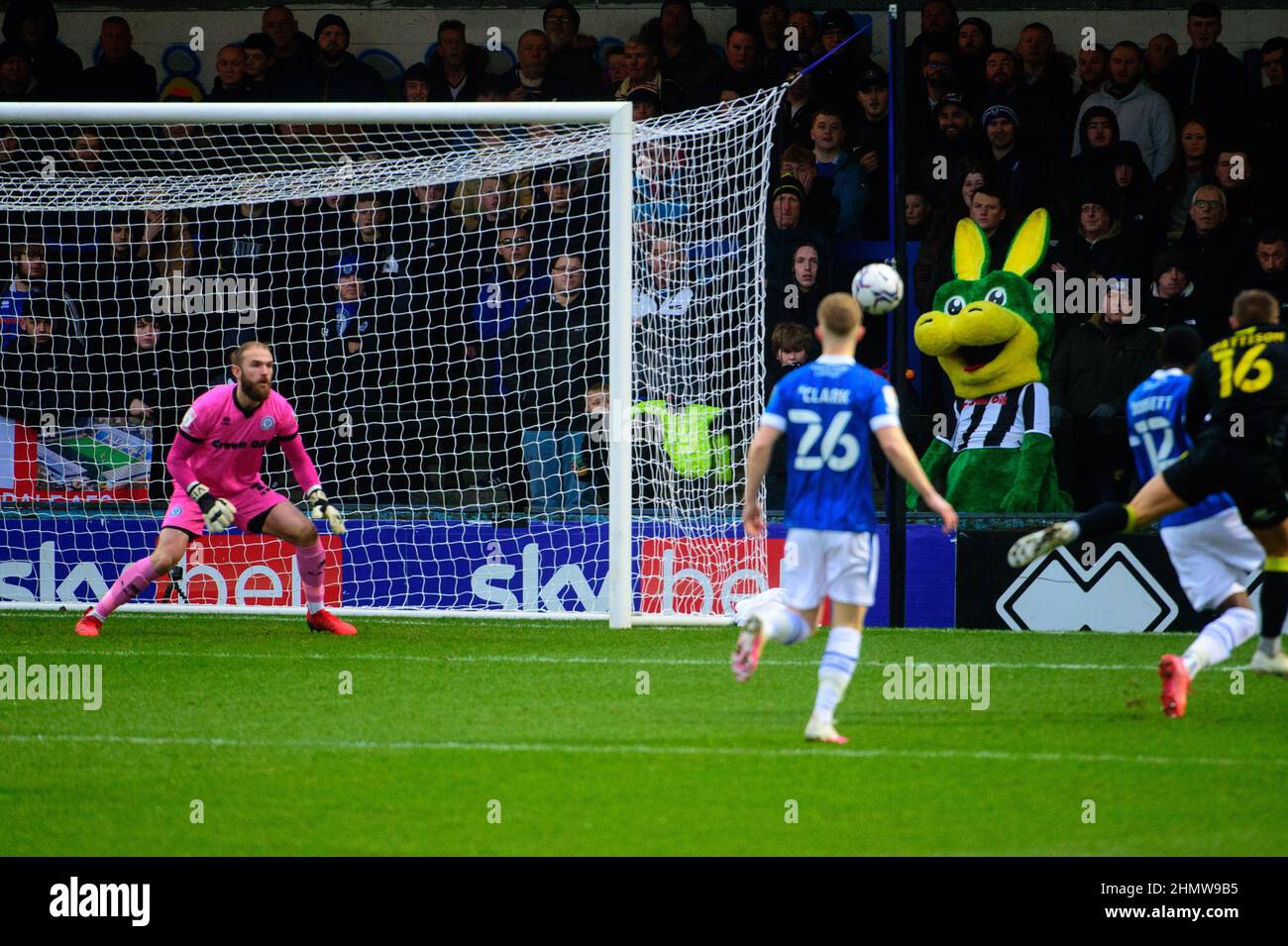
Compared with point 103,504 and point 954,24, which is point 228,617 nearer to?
point 103,504

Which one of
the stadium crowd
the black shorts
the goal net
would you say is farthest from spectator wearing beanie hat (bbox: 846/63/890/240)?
the black shorts

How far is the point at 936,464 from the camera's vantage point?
37.5 ft

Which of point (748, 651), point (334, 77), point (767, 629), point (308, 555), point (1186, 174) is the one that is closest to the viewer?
point (748, 651)

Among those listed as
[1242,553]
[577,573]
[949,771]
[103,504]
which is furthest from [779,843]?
[103,504]

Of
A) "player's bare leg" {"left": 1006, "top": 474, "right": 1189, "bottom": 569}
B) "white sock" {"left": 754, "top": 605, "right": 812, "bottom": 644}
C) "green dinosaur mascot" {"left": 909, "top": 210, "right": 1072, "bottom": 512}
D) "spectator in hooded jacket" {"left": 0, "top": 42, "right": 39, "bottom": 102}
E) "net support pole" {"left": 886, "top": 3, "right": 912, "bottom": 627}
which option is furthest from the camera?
"spectator in hooded jacket" {"left": 0, "top": 42, "right": 39, "bottom": 102}

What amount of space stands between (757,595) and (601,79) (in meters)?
4.90

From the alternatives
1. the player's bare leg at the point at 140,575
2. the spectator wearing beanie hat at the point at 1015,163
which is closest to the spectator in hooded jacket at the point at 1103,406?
the spectator wearing beanie hat at the point at 1015,163

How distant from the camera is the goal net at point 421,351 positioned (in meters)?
11.0

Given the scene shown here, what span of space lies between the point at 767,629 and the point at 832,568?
361 mm

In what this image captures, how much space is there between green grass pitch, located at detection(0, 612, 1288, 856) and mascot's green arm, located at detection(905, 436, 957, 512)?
5.84 ft

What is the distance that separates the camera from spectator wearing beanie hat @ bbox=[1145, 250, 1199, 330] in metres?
11.4

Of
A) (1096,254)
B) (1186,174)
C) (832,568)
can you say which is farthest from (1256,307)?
(1186,174)

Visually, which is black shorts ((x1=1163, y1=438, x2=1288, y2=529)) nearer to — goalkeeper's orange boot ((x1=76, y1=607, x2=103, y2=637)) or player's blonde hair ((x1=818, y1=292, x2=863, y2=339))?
player's blonde hair ((x1=818, y1=292, x2=863, y2=339))

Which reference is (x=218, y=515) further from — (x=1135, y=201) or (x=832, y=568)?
(x=1135, y=201)
